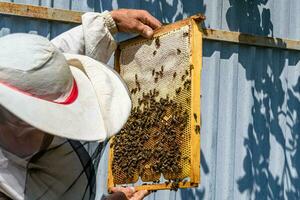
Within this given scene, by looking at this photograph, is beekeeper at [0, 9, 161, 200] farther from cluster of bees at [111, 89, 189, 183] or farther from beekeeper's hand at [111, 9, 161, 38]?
beekeeper's hand at [111, 9, 161, 38]

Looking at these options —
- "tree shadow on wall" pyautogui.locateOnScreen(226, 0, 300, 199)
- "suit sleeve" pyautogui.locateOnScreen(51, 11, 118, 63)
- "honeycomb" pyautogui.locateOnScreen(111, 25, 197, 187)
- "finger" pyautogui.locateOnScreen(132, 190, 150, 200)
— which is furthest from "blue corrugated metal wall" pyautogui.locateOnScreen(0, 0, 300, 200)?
"finger" pyautogui.locateOnScreen(132, 190, 150, 200)

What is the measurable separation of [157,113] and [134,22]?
1.41ft

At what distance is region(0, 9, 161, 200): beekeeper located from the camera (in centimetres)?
216

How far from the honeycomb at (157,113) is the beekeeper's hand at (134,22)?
6 centimetres

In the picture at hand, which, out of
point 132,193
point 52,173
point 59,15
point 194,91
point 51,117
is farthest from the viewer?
point 59,15

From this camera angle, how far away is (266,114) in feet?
18.6

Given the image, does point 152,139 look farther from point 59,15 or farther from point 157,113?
point 59,15

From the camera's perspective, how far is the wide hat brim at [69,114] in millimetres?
2105

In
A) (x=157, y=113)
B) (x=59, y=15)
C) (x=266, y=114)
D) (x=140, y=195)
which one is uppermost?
(x=59, y=15)

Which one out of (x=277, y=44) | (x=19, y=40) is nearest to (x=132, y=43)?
(x=19, y=40)

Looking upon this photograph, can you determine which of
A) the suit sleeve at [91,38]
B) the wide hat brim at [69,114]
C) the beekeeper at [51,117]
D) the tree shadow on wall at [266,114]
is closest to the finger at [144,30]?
the suit sleeve at [91,38]

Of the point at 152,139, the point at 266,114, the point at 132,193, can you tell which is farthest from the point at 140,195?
the point at 266,114

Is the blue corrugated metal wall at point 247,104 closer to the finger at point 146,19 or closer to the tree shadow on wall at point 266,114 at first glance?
the tree shadow on wall at point 266,114

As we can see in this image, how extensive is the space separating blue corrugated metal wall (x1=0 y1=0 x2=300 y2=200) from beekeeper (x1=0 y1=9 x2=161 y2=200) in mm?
2609
